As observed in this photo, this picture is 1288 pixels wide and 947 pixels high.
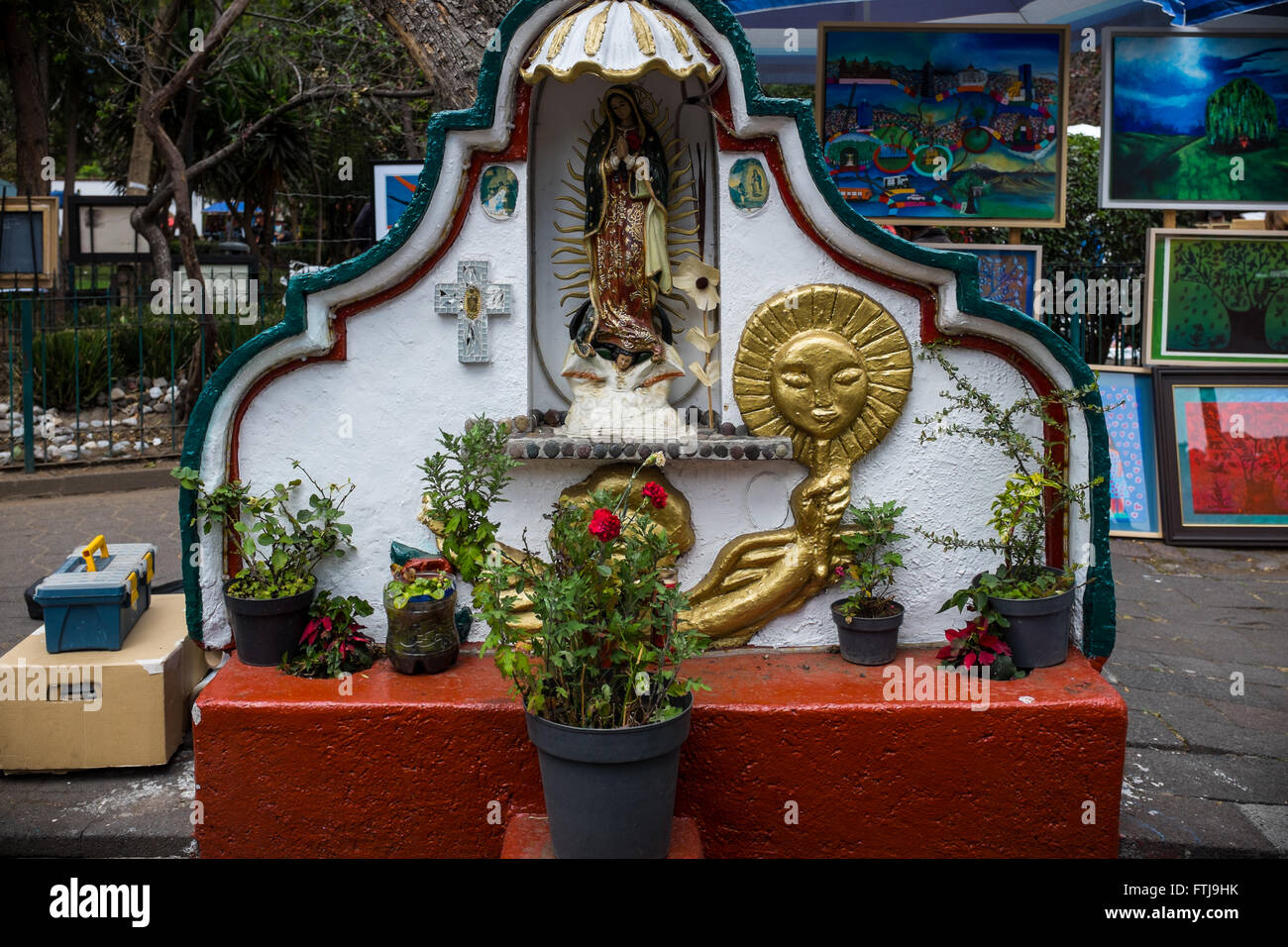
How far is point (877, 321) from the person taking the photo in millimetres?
4266

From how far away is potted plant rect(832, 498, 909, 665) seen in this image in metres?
4.19

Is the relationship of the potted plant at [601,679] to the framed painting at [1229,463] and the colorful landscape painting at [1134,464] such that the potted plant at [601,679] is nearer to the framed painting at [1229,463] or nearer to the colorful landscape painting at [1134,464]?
the colorful landscape painting at [1134,464]

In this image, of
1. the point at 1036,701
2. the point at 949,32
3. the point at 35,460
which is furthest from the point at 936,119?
the point at 35,460

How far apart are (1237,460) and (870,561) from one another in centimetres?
512

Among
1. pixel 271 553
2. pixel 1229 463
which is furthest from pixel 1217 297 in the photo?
pixel 271 553

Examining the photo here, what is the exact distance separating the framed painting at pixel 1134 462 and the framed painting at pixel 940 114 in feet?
5.54

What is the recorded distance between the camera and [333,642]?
13.7 feet

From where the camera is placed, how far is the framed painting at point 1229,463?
818cm

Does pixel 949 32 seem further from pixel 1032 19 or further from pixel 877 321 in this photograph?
pixel 877 321

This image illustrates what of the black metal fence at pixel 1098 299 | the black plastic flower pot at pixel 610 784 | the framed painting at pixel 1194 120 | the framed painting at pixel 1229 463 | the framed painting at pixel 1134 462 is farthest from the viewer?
the black metal fence at pixel 1098 299

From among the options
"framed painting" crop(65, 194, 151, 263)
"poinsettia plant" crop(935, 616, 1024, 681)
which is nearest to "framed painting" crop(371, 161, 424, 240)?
"poinsettia plant" crop(935, 616, 1024, 681)

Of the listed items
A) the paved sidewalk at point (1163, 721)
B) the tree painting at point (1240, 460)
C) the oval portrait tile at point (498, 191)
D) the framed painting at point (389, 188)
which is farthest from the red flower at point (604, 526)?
the tree painting at point (1240, 460)

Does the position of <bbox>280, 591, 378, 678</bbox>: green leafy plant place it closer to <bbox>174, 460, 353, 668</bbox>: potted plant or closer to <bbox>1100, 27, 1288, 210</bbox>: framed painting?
<bbox>174, 460, 353, 668</bbox>: potted plant

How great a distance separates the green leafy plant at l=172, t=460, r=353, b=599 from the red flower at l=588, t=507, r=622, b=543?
124 centimetres
